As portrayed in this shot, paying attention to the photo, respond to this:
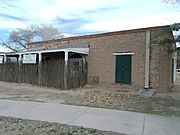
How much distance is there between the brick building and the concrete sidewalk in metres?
7.16

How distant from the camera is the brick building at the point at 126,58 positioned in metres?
14.9

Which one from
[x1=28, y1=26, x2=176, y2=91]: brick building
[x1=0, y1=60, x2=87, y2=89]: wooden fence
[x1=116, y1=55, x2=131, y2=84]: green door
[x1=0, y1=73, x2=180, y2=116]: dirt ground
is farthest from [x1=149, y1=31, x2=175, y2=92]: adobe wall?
[x1=0, y1=60, x2=87, y2=89]: wooden fence

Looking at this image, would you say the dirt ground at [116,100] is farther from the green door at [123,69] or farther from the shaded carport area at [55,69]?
the green door at [123,69]

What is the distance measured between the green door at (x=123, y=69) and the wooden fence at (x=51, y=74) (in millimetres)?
2751

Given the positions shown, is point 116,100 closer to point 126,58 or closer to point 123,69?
point 123,69

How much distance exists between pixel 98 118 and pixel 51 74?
9840mm

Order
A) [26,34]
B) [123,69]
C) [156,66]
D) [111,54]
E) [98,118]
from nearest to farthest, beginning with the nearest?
[98,118] → [156,66] → [123,69] → [111,54] → [26,34]

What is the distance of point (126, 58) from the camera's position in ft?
52.9

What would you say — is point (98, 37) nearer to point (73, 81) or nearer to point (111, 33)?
point (111, 33)

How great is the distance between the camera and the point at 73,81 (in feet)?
52.7

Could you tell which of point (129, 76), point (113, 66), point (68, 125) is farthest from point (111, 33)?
point (68, 125)

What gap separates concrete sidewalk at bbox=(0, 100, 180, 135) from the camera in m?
6.00

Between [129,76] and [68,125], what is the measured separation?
10302 mm

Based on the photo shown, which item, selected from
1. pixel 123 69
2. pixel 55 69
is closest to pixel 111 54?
pixel 123 69
